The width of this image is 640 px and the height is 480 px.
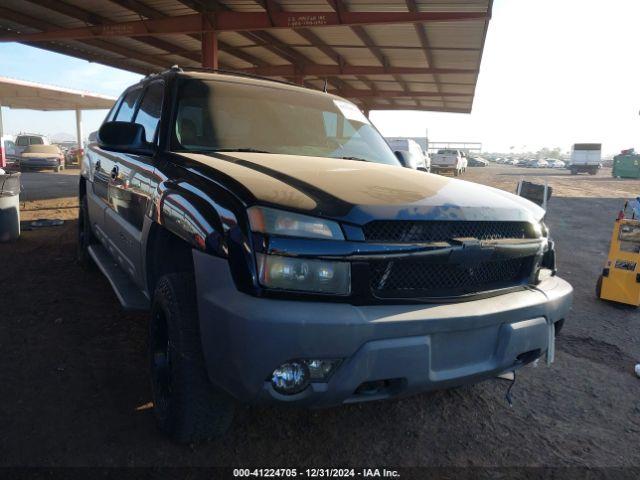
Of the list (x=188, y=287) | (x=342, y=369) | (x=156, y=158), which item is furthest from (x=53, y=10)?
(x=342, y=369)

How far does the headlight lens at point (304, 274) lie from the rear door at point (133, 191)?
1104 millimetres

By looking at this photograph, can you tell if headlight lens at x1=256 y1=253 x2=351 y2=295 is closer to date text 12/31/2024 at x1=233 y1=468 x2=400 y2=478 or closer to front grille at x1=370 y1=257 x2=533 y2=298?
front grille at x1=370 y1=257 x2=533 y2=298

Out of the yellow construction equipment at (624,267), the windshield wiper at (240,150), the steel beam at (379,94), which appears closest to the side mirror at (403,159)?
the windshield wiper at (240,150)

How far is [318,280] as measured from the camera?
1739 millimetres

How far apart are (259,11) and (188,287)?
979cm

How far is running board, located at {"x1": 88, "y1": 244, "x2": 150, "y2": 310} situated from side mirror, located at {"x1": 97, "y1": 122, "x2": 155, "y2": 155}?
89 cm

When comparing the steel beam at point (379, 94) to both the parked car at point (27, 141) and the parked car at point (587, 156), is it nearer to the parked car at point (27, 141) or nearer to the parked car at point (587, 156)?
the parked car at point (27, 141)

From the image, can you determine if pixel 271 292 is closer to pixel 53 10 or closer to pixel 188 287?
pixel 188 287

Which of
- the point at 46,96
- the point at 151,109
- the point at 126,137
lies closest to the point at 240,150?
the point at 126,137

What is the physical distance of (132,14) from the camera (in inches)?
434

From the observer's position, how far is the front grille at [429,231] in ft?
5.96

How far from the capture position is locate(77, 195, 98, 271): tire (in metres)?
4.74

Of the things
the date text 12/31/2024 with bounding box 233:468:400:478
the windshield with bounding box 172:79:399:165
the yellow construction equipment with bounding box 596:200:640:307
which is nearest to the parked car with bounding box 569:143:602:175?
the yellow construction equipment with bounding box 596:200:640:307

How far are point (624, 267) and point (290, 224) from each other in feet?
14.0
